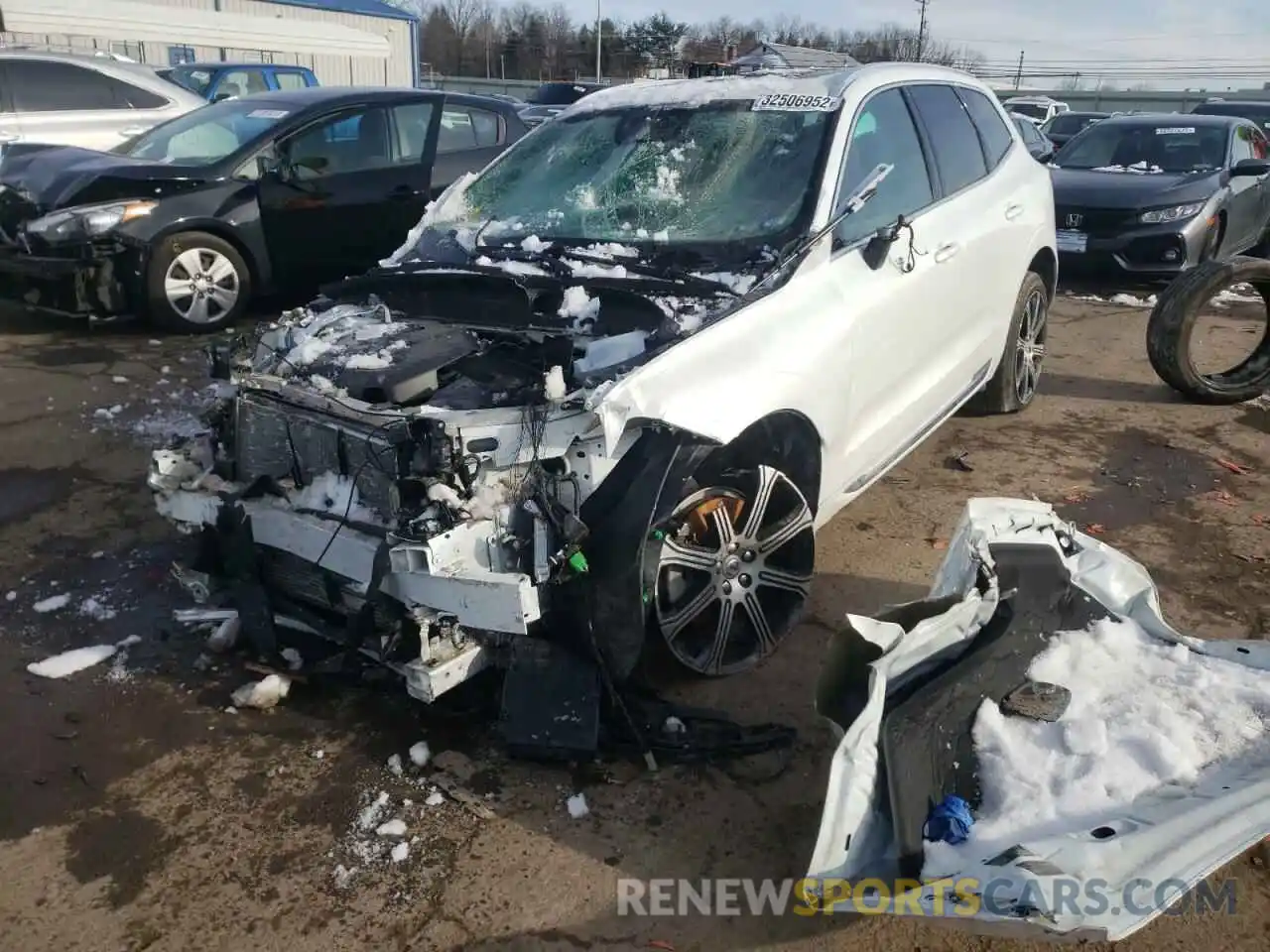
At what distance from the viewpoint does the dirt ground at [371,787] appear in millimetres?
2494

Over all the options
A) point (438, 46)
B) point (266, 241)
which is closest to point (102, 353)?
point (266, 241)

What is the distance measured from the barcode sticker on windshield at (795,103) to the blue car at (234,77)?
12.2 meters

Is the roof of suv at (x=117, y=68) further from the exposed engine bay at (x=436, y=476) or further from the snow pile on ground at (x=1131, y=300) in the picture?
the snow pile on ground at (x=1131, y=300)

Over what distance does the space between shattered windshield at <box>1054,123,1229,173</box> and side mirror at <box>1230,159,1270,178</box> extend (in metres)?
0.23

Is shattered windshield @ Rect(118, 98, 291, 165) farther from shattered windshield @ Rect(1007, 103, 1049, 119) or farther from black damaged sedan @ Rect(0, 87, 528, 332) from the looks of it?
shattered windshield @ Rect(1007, 103, 1049, 119)

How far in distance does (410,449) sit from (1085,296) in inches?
345

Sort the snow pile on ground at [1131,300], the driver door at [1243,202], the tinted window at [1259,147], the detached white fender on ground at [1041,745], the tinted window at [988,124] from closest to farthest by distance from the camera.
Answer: the detached white fender on ground at [1041,745], the tinted window at [988,124], the snow pile on ground at [1131,300], the driver door at [1243,202], the tinted window at [1259,147]

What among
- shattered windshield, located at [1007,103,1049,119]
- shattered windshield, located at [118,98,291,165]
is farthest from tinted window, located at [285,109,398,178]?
shattered windshield, located at [1007,103,1049,119]

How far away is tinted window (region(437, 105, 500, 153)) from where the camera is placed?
27.2 ft

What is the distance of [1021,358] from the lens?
579cm

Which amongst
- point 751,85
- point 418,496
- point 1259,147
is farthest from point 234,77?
point 418,496

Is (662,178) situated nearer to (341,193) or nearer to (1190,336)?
(1190,336)

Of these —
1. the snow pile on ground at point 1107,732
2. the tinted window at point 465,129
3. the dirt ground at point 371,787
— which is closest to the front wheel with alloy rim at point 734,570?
the dirt ground at point 371,787

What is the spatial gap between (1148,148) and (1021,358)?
5946 millimetres
